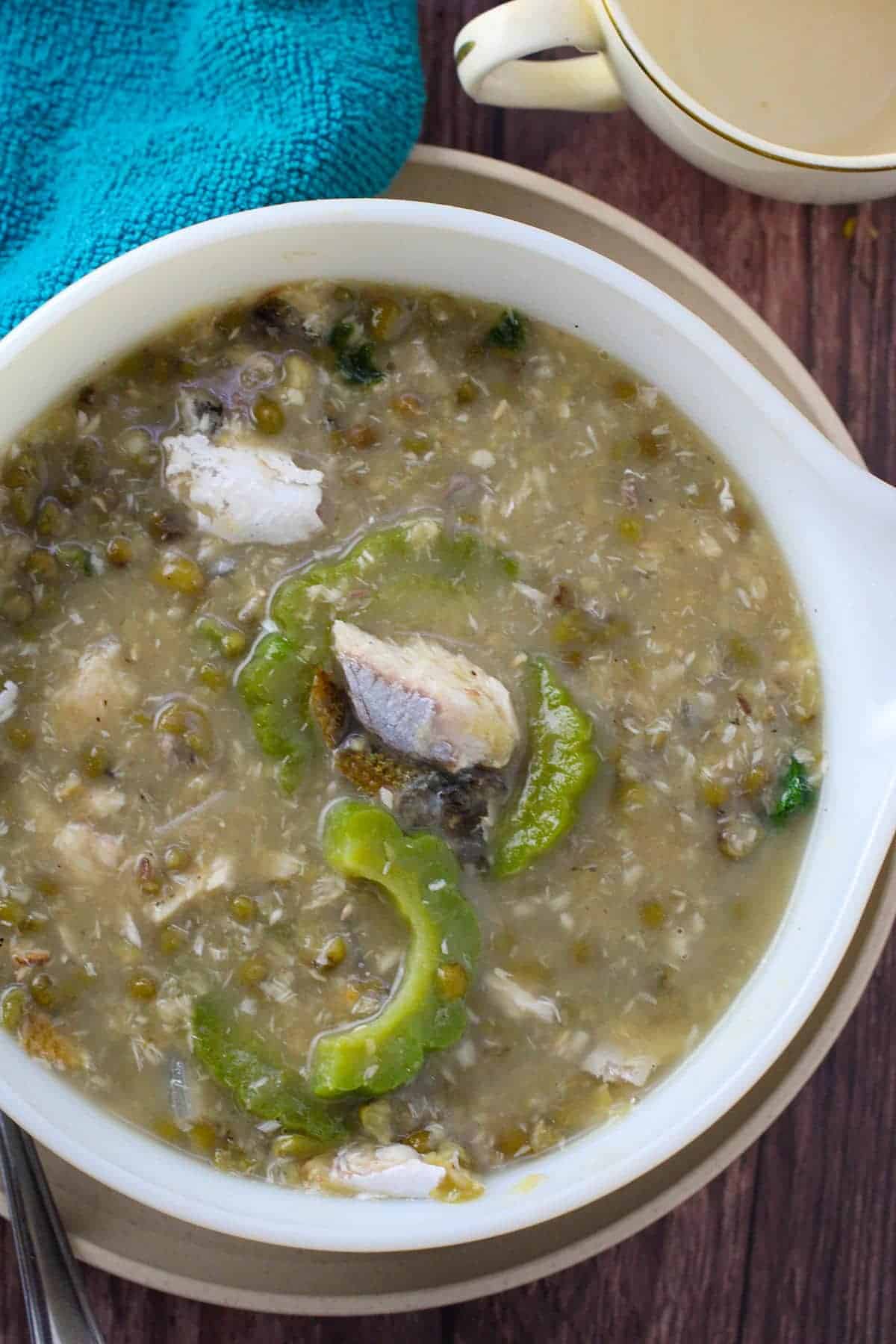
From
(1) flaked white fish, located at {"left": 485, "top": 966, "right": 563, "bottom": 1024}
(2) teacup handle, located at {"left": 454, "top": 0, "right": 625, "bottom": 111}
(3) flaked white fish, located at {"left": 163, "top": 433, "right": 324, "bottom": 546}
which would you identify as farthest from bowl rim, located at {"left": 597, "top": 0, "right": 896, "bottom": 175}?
(1) flaked white fish, located at {"left": 485, "top": 966, "right": 563, "bottom": 1024}

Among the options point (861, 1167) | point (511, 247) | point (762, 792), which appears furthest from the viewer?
point (861, 1167)

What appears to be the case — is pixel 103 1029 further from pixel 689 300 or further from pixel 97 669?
pixel 689 300

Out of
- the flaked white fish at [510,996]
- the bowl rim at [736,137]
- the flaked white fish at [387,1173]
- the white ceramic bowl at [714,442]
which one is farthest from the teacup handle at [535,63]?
the flaked white fish at [387,1173]

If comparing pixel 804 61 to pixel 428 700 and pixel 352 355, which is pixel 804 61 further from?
pixel 428 700

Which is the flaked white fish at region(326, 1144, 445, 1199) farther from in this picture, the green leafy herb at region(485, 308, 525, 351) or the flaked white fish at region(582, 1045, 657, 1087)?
the green leafy herb at region(485, 308, 525, 351)

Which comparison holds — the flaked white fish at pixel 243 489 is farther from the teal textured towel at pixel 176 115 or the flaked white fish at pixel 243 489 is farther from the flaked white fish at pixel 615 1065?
the flaked white fish at pixel 615 1065

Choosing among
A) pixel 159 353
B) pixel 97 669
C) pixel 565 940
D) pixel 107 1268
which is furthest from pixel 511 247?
pixel 107 1268
